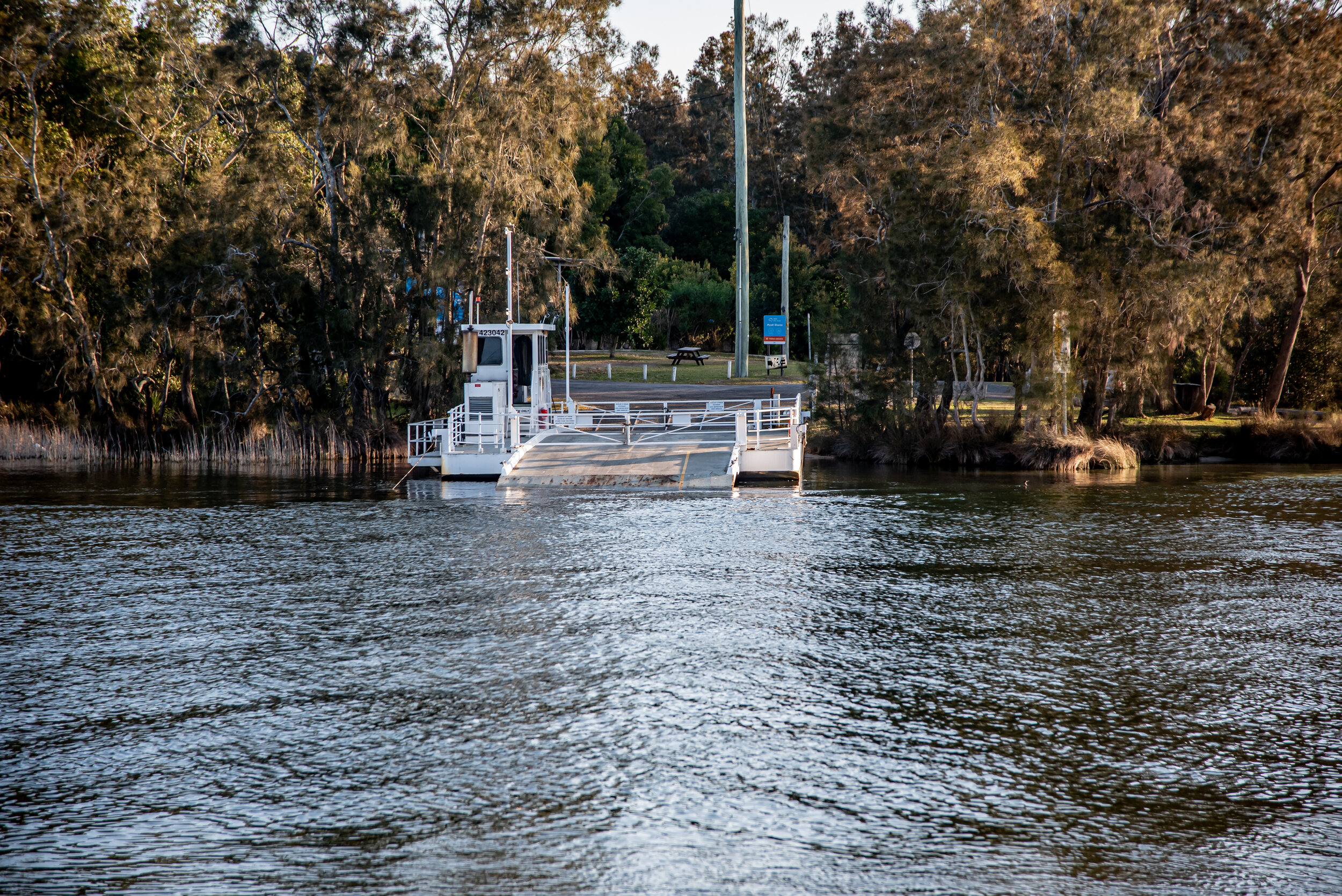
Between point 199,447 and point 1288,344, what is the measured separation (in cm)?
3655

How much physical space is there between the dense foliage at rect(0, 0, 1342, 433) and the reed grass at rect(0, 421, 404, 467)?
0.71 metres

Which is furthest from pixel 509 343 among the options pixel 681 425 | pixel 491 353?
pixel 681 425

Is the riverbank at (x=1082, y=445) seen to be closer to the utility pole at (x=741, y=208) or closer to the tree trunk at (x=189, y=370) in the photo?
the utility pole at (x=741, y=208)

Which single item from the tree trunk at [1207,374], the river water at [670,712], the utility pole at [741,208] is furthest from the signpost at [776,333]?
the river water at [670,712]

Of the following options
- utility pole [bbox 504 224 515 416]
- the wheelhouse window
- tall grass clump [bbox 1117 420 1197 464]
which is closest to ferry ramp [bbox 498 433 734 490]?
utility pole [bbox 504 224 515 416]

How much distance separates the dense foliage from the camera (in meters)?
32.4

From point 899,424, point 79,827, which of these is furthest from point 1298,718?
point 899,424

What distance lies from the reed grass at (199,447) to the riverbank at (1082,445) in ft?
49.9

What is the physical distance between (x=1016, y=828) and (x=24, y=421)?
123 feet

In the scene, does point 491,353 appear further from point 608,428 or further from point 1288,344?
point 1288,344

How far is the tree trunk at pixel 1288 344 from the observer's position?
1505 inches

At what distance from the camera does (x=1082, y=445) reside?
32625 millimetres

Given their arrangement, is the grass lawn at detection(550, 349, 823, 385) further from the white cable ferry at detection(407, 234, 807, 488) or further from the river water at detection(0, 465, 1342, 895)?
the river water at detection(0, 465, 1342, 895)

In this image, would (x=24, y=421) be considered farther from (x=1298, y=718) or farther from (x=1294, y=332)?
(x=1294, y=332)
